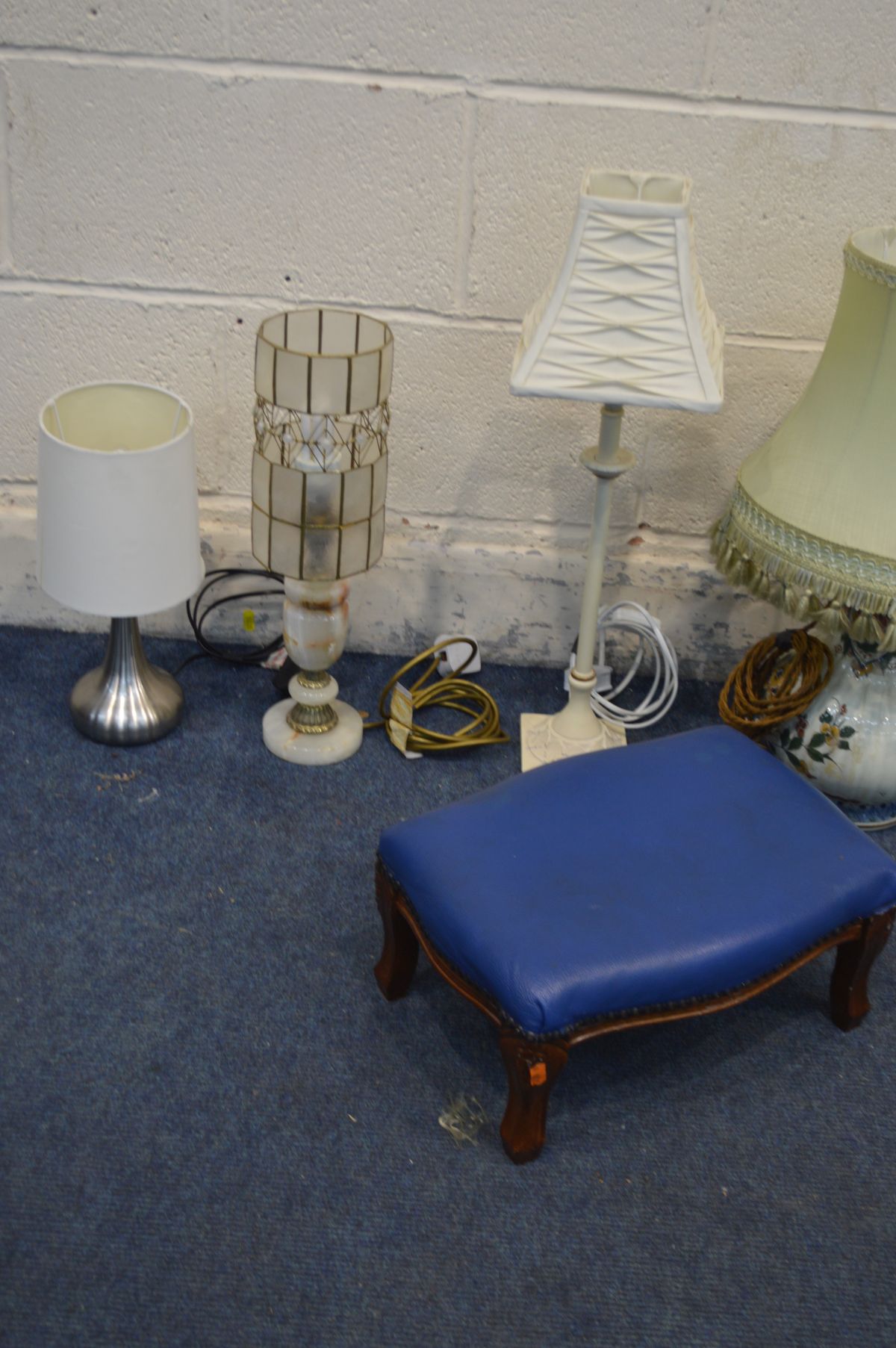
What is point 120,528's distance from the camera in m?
2.10

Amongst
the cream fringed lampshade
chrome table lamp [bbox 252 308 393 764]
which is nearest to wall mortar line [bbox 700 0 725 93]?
the cream fringed lampshade

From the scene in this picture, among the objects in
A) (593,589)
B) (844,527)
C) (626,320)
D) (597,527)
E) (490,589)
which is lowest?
(490,589)

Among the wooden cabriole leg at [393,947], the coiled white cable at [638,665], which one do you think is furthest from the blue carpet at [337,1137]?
the coiled white cable at [638,665]

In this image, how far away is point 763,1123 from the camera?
71.2 inches

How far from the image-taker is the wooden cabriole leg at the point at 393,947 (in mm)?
1865

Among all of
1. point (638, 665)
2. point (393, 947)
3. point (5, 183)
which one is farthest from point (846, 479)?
point (5, 183)

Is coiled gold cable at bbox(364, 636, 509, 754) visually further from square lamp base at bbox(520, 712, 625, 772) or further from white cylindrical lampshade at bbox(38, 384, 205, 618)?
white cylindrical lampshade at bbox(38, 384, 205, 618)

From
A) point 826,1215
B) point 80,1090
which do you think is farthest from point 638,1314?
point 80,1090

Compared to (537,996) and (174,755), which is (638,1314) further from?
(174,755)

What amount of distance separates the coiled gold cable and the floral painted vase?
0.55 metres

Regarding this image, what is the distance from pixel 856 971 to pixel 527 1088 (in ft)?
1.76

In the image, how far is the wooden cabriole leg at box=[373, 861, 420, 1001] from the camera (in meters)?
1.87

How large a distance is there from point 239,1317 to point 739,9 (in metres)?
1.98

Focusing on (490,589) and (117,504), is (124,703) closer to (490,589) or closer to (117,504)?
(117,504)
